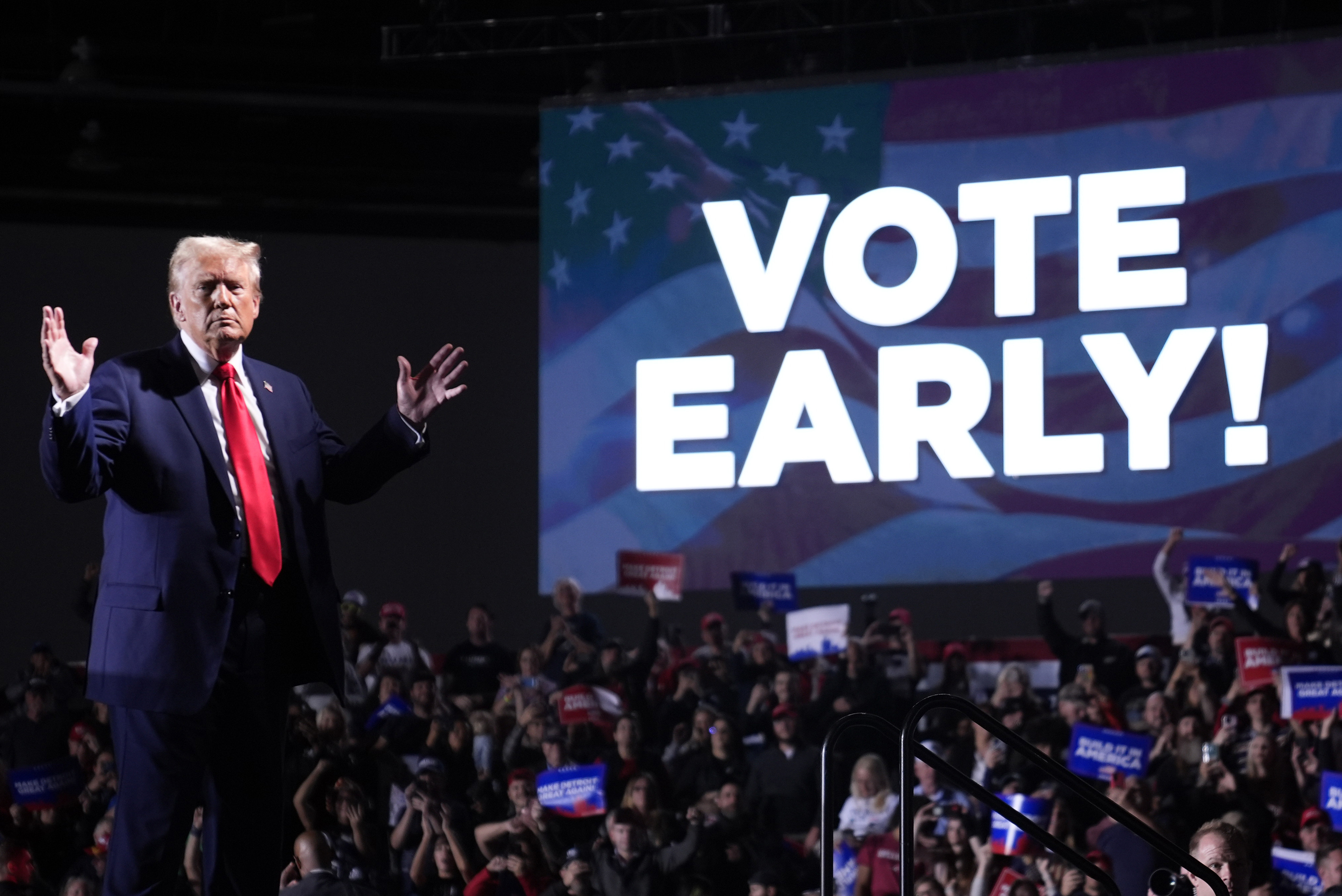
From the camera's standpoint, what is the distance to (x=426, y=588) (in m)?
10.9

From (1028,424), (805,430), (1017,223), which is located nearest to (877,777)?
(1028,424)

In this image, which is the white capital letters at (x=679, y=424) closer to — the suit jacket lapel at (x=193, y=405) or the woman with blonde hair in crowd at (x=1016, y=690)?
the woman with blonde hair in crowd at (x=1016, y=690)

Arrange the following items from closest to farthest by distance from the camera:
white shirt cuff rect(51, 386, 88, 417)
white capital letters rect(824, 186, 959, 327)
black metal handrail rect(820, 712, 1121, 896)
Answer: white shirt cuff rect(51, 386, 88, 417) < black metal handrail rect(820, 712, 1121, 896) < white capital letters rect(824, 186, 959, 327)

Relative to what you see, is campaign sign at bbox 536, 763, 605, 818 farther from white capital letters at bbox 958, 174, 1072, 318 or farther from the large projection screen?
white capital letters at bbox 958, 174, 1072, 318

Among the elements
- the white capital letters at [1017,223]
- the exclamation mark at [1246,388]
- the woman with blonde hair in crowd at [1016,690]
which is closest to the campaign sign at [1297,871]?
the woman with blonde hair in crowd at [1016,690]

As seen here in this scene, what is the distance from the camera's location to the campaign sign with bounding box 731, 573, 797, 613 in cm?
732

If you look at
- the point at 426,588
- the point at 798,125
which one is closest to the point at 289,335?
the point at 426,588

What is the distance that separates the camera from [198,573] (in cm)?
232

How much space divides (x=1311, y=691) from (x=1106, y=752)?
710 mm

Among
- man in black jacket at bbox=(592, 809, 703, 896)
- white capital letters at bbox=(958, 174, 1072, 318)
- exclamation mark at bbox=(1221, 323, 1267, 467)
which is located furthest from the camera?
white capital letters at bbox=(958, 174, 1072, 318)

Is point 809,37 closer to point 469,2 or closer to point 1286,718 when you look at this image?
point 469,2

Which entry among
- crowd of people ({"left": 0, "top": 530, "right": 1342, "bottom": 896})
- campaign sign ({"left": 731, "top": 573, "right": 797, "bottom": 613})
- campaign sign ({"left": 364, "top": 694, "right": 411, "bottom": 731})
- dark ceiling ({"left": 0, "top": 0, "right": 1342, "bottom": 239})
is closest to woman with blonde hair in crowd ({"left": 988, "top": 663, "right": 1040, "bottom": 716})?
crowd of people ({"left": 0, "top": 530, "right": 1342, "bottom": 896})

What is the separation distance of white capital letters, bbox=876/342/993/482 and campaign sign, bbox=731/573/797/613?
0.86 m

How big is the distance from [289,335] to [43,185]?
190 centimetres
